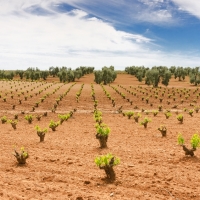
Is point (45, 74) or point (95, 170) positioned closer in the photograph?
point (95, 170)

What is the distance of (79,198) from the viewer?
25.5 ft

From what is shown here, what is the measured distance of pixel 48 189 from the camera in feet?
27.5

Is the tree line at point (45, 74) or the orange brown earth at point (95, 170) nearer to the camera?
the orange brown earth at point (95, 170)

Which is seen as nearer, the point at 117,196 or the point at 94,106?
the point at 117,196

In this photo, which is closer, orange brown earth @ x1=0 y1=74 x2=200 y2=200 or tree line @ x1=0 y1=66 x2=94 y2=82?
orange brown earth @ x1=0 y1=74 x2=200 y2=200

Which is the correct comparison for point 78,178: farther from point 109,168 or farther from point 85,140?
point 85,140

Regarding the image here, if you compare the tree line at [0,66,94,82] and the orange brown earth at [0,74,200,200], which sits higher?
the tree line at [0,66,94,82]

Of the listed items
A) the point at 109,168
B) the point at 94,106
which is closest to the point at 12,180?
the point at 109,168

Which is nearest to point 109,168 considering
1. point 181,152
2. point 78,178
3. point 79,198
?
point 78,178

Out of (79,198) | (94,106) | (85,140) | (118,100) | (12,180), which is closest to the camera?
(79,198)

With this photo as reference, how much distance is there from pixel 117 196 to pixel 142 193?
82cm

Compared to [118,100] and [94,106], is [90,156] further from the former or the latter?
[118,100]

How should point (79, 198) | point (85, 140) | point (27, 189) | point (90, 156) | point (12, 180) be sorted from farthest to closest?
point (85, 140) < point (90, 156) < point (12, 180) < point (27, 189) < point (79, 198)

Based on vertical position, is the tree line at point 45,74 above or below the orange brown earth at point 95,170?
above
